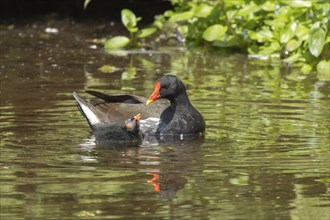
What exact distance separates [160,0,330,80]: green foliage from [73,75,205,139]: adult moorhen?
2.57 metres

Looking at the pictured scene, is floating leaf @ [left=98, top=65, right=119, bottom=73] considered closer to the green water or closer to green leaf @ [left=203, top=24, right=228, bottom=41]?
the green water

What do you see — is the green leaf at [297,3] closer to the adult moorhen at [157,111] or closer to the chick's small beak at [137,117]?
the adult moorhen at [157,111]

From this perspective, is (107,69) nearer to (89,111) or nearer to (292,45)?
(292,45)

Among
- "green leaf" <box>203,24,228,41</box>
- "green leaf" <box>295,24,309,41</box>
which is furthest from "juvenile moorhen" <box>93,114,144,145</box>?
"green leaf" <box>203,24,228,41</box>

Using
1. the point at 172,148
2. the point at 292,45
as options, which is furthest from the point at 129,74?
the point at 172,148

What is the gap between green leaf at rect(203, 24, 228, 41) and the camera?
12352mm

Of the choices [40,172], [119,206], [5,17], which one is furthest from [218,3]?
[119,206]

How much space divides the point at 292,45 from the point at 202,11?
1.36 metres

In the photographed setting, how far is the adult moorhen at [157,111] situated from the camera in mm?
8680

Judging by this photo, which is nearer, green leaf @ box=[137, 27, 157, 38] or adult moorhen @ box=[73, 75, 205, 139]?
adult moorhen @ box=[73, 75, 205, 139]

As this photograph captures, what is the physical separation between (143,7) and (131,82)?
191 inches

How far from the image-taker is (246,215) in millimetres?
5711

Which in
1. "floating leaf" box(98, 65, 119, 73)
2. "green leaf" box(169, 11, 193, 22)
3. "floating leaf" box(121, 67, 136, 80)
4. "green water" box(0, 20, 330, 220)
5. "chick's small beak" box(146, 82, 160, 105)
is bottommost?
"green water" box(0, 20, 330, 220)

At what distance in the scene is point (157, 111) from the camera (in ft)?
29.2
